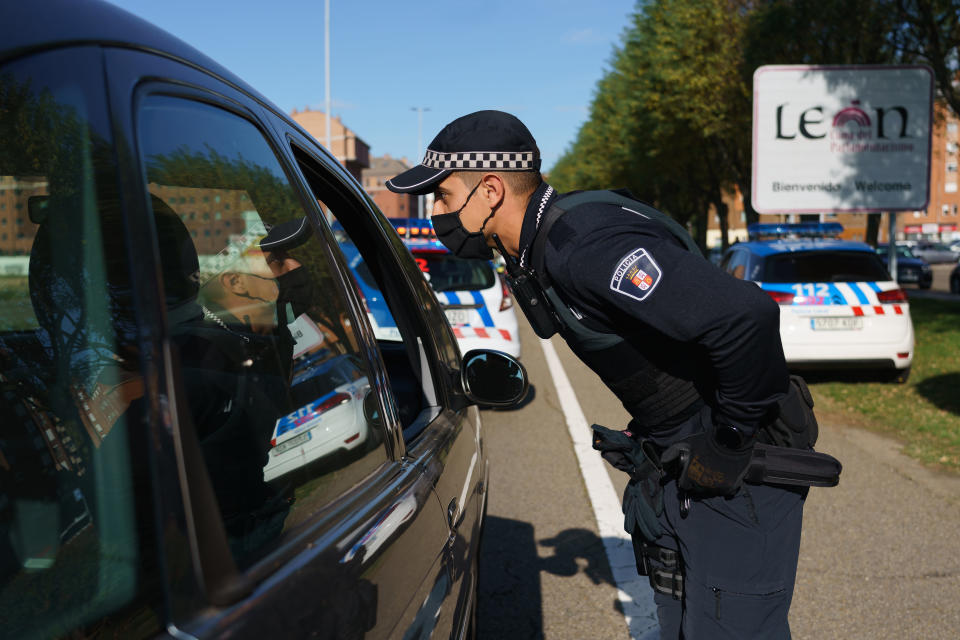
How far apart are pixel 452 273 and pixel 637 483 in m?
6.93

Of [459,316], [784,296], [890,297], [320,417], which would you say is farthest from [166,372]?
[890,297]

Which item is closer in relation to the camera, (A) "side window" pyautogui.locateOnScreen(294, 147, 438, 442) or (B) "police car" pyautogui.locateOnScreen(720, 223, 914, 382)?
(A) "side window" pyautogui.locateOnScreen(294, 147, 438, 442)

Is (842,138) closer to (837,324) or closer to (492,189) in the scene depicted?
(837,324)

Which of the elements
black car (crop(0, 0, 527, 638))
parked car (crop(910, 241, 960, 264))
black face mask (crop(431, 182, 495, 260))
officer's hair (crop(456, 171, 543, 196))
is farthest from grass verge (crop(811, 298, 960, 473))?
parked car (crop(910, 241, 960, 264))

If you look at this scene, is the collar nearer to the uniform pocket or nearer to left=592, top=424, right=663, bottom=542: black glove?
left=592, top=424, right=663, bottom=542: black glove

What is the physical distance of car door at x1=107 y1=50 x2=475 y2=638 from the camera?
1.04 metres

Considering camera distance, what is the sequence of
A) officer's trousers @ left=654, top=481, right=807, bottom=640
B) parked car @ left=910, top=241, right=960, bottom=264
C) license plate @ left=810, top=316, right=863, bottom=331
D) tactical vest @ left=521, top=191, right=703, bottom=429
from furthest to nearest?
1. parked car @ left=910, top=241, right=960, bottom=264
2. license plate @ left=810, top=316, right=863, bottom=331
3. officer's trousers @ left=654, top=481, right=807, bottom=640
4. tactical vest @ left=521, top=191, right=703, bottom=429

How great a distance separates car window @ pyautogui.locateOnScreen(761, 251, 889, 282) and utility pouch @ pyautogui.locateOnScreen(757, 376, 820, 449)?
7.38m

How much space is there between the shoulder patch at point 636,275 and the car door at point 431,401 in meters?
0.68

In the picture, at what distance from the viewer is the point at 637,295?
5.49 ft

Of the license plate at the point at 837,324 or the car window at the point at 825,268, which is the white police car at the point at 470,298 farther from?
the license plate at the point at 837,324

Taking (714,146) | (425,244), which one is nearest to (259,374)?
(425,244)

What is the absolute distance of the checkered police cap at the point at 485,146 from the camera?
201cm

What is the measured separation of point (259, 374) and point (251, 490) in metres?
0.23
